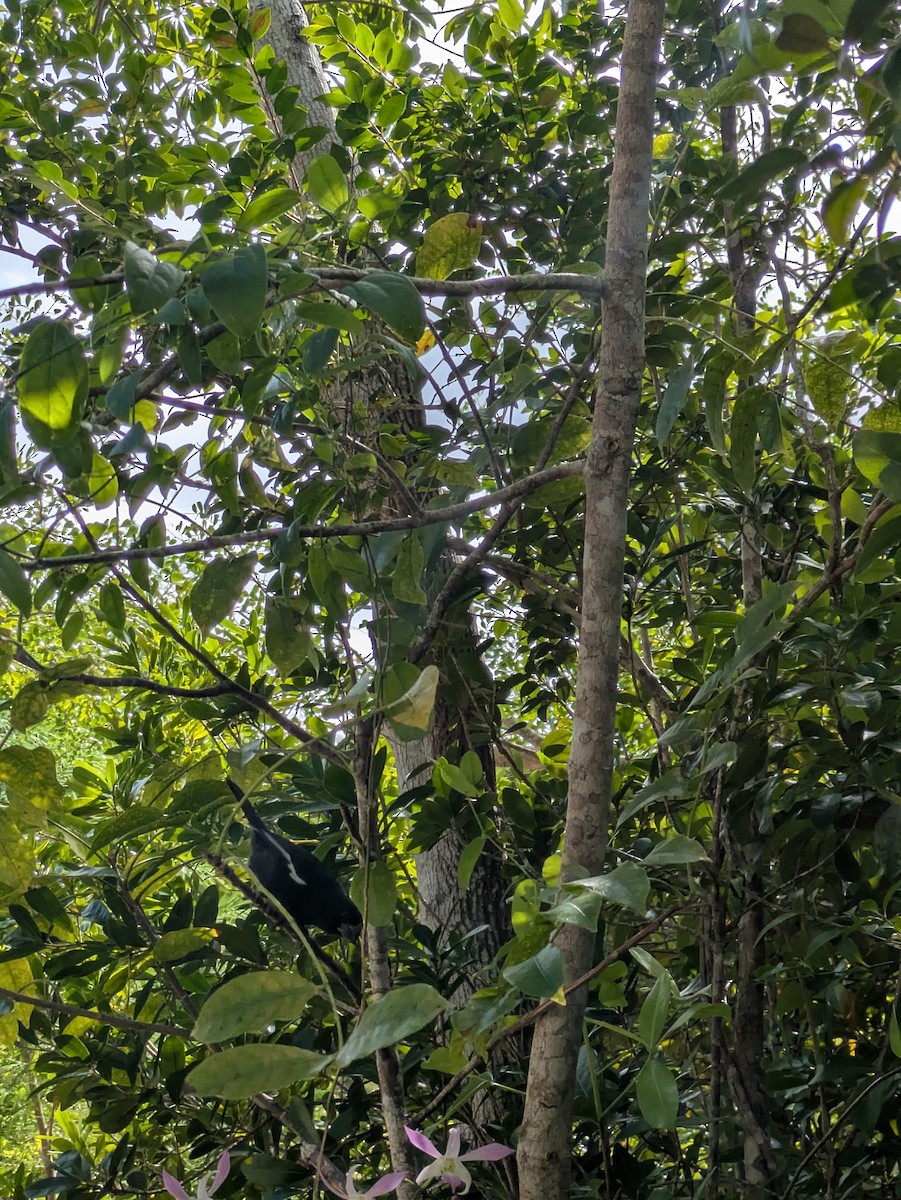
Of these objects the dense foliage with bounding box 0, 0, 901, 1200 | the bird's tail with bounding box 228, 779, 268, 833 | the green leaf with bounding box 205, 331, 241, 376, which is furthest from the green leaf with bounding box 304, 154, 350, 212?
the bird's tail with bounding box 228, 779, 268, 833

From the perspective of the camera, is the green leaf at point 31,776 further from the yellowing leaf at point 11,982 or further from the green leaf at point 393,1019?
the green leaf at point 393,1019

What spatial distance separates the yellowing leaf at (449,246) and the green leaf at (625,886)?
36 centimetres

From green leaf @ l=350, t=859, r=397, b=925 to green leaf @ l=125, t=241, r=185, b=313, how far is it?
31cm

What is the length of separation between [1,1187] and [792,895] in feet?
3.17

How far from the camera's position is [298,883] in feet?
2.07

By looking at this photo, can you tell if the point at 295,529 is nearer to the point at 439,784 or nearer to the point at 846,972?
the point at 439,784

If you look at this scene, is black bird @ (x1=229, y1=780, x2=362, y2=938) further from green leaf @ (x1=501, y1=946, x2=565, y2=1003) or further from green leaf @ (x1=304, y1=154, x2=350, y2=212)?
green leaf @ (x1=304, y1=154, x2=350, y2=212)

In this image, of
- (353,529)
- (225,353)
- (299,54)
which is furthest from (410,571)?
(299,54)

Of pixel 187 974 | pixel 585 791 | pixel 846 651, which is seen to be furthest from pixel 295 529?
pixel 187 974

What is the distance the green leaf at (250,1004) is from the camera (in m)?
0.40

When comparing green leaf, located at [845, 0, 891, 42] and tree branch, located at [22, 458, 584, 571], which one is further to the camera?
tree branch, located at [22, 458, 584, 571]

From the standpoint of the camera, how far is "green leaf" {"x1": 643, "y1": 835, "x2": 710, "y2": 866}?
44 centimetres

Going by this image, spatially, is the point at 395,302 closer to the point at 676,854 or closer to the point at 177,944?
the point at 676,854

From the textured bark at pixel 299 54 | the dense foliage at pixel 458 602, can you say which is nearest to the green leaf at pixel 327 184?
the dense foliage at pixel 458 602
